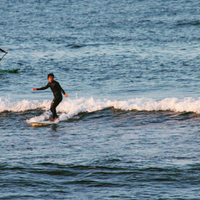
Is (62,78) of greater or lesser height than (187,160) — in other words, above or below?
above

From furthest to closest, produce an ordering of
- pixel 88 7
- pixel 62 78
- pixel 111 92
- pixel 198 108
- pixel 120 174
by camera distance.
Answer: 1. pixel 88 7
2. pixel 62 78
3. pixel 111 92
4. pixel 198 108
5. pixel 120 174

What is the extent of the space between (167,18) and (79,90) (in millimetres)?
29047

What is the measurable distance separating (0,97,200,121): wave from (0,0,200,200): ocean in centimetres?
4

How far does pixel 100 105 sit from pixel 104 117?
4.60 ft

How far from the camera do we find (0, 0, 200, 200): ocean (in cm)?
785

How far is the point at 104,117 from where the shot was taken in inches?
562

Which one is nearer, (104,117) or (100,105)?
(104,117)

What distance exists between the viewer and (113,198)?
7.14 m

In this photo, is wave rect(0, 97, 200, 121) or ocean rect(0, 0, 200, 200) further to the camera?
wave rect(0, 97, 200, 121)

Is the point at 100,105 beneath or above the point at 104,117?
above

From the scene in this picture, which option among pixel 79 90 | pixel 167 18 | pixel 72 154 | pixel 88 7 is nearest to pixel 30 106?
pixel 79 90

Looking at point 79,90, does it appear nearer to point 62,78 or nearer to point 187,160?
point 62,78

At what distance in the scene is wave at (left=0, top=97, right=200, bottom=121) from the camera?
47.8 ft

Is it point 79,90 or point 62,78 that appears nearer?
point 79,90
